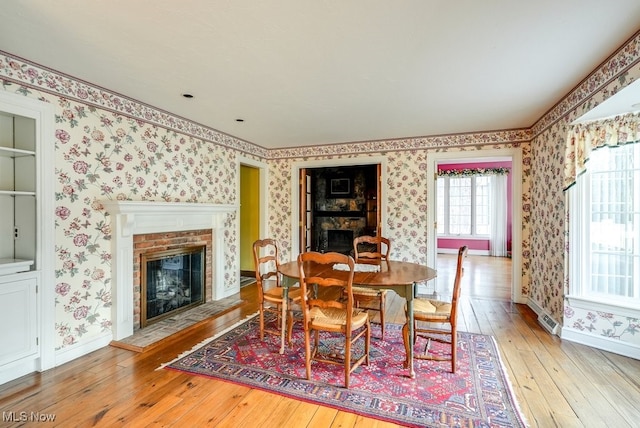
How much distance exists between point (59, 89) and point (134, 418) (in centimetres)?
266

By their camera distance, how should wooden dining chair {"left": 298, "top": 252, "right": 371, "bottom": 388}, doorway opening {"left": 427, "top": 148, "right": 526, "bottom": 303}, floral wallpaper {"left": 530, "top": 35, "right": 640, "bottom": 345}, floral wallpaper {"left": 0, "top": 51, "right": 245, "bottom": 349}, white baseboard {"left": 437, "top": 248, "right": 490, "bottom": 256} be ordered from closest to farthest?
wooden dining chair {"left": 298, "top": 252, "right": 371, "bottom": 388}
floral wallpaper {"left": 530, "top": 35, "right": 640, "bottom": 345}
floral wallpaper {"left": 0, "top": 51, "right": 245, "bottom": 349}
doorway opening {"left": 427, "top": 148, "right": 526, "bottom": 303}
white baseboard {"left": 437, "top": 248, "right": 490, "bottom": 256}

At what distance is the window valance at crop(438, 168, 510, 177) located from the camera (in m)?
8.33

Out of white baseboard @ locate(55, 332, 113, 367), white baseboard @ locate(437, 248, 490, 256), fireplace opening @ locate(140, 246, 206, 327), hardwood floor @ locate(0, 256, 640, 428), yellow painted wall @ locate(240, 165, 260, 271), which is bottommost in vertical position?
hardwood floor @ locate(0, 256, 640, 428)

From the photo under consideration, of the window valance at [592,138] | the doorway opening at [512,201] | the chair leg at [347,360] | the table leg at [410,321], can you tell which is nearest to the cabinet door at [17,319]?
the chair leg at [347,360]

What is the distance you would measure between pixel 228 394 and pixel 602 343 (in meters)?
3.32

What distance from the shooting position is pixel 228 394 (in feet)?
6.98

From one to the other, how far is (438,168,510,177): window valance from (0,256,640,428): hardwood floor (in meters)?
6.38

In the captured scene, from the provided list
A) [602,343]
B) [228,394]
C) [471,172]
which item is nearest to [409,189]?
[602,343]

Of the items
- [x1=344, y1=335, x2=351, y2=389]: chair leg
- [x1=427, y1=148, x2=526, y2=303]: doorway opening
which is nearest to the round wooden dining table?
[x1=344, y1=335, x2=351, y2=389]: chair leg

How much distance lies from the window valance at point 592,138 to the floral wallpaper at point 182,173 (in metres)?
0.17

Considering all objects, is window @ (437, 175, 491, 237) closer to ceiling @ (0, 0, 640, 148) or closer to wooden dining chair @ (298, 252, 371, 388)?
ceiling @ (0, 0, 640, 148)

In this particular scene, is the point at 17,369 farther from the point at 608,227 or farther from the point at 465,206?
the point at 465,206

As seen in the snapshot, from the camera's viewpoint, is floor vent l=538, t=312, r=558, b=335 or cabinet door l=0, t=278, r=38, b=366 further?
floor vent l=538, t=312, r=558, b=335

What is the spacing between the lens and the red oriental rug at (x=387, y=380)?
75.5 inches
